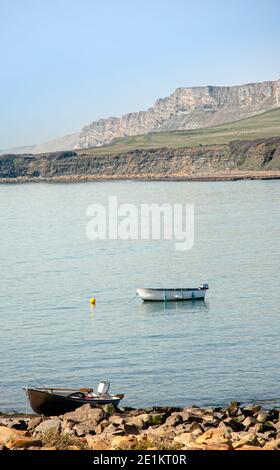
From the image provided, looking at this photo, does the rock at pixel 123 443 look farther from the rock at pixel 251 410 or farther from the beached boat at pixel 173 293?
the beached boat at pixel 173 293

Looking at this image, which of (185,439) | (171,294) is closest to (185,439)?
(185,439)

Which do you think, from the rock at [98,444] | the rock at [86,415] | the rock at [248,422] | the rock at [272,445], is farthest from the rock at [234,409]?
the rock at [98,444]

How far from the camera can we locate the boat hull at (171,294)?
4138 centimetres

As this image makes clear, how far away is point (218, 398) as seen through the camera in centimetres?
2567

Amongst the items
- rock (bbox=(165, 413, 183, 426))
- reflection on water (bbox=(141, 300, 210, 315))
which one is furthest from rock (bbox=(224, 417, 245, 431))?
reflection on water (bbox=(141, 300, 210, 315))

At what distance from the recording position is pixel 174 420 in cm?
2152

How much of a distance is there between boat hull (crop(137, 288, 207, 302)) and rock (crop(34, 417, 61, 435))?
20376 mm

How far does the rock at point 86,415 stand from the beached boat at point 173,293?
61.9ft

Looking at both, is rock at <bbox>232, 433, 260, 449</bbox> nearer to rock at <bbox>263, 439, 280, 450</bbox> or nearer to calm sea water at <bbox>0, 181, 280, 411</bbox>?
rock at <bbox>263, 439, 280, 450</bbox>

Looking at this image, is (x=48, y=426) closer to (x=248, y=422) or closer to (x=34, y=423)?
(x=34, y=423)

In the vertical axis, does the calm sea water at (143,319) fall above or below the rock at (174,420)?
above

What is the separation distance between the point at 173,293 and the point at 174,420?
2028cm
